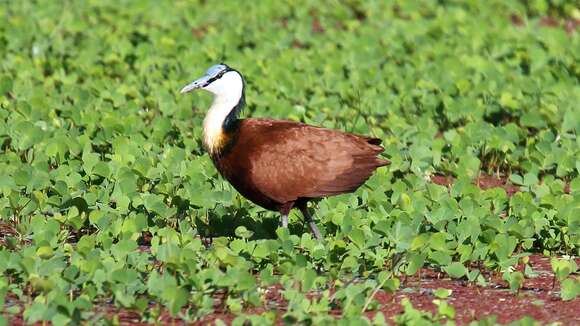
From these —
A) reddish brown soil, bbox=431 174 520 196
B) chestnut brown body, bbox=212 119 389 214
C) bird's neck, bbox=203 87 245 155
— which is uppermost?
bird's neck, bbox=203 87 245 155

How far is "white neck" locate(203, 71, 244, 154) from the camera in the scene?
7324 mm

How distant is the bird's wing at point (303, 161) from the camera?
7086mm

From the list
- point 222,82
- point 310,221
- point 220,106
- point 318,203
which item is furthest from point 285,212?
point 222,82

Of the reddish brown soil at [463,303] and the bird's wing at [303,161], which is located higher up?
the bird's wing at [303,161]

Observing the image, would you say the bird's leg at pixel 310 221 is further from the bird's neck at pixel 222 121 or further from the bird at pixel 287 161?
the bird's neck at pixel 222 121

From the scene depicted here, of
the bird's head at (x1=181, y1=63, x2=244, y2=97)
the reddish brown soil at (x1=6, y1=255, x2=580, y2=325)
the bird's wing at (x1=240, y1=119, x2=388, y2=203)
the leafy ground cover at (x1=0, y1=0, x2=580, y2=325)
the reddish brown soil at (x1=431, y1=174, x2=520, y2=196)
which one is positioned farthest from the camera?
the reddish brown soil at (x1=431, y1=174, x2=520, y2=196)

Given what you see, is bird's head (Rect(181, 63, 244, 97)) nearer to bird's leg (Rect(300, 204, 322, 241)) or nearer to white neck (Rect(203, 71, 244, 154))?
white neck (Rect(203, 71, 244, 154))

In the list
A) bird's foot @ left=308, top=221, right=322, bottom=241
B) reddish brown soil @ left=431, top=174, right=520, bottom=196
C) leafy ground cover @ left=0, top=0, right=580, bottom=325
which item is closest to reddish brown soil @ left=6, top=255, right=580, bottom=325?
leafy ground cover @ left=0, top=0, right=580, bottom=325

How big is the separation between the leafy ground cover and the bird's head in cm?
58

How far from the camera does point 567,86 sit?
10.8 m

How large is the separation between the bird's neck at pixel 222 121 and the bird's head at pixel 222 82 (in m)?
0.02

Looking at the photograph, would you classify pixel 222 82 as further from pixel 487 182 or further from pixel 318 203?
pixel 487 182

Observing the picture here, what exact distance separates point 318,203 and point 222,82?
902 millimetres

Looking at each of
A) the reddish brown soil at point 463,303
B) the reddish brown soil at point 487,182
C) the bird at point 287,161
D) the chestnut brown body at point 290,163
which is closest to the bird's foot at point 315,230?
the bird at point 287,161
